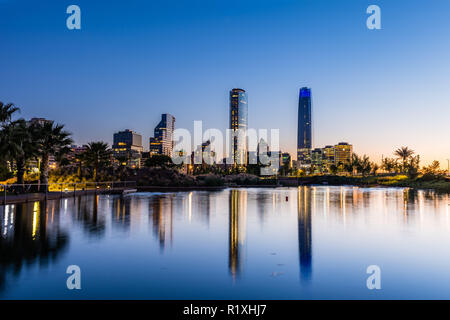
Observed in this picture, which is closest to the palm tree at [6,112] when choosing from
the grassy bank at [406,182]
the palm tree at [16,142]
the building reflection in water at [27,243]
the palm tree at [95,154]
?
the palm tree at [16,142]

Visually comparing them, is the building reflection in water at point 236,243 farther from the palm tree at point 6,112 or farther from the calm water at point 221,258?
the palm tree at point 6,112

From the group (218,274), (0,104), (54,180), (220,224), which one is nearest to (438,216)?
(220,224)

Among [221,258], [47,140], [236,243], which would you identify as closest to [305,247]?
[236,243]

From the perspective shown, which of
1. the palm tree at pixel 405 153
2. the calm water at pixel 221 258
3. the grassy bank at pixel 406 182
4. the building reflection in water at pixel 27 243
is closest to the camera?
the calm water at pixel 221 258

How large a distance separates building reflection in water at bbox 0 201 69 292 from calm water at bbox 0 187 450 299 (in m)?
0.03

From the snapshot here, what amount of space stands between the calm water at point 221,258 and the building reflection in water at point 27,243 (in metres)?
0.03

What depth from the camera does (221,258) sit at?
7473 millimetres

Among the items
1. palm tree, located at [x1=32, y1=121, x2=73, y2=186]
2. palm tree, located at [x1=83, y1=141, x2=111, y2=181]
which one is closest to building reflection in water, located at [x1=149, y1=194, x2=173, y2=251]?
palm tree, located at [x1=32, y1=121, x2=73, y2=186]

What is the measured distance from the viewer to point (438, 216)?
14977mm

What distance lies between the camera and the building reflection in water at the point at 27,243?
671 cm

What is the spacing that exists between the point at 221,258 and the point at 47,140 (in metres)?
25.1

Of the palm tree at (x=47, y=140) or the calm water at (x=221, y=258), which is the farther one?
the palm tree at (x=47, y=140)
